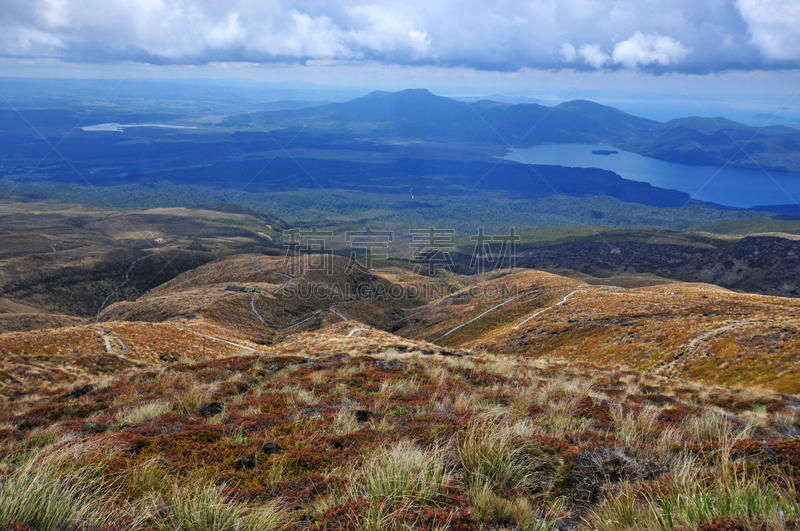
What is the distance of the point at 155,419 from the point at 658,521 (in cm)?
834

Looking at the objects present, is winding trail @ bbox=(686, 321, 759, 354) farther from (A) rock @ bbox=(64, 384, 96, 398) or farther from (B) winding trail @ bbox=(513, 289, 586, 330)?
(A) rock @ bbox=(64, 384, 96, 398)

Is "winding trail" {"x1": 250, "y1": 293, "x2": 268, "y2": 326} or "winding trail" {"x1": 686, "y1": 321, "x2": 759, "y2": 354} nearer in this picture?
"winding trail" {"x1": 686, "y1": 321, "x2": 759, "y2": 354}

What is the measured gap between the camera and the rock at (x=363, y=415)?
7.44 m

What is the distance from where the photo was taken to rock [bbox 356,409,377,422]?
7438mm

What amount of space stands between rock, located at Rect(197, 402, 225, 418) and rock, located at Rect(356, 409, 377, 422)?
3.13m

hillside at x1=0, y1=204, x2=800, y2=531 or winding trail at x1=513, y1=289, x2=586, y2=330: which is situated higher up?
hillside at x1=0, y1=204, x2=800, y2=531

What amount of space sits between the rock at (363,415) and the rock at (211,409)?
10.3 ft

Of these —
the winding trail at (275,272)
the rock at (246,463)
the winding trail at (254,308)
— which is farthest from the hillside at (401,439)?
the winding trail at (275,272)

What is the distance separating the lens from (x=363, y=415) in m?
7.55

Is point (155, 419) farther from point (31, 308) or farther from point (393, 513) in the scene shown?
point (31, 308)

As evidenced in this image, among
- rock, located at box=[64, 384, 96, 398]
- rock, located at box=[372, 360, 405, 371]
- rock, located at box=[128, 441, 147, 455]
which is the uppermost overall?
rock, located at box=[128, 441, 147, 455]

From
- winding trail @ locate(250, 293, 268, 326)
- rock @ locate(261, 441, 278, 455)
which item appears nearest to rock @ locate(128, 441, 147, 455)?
rock @ locate(261, 441, 278, 455)

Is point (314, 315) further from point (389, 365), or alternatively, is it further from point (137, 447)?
point (137, 447)

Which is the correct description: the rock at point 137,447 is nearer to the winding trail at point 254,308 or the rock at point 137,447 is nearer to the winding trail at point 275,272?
the winding trail at point 254,308
